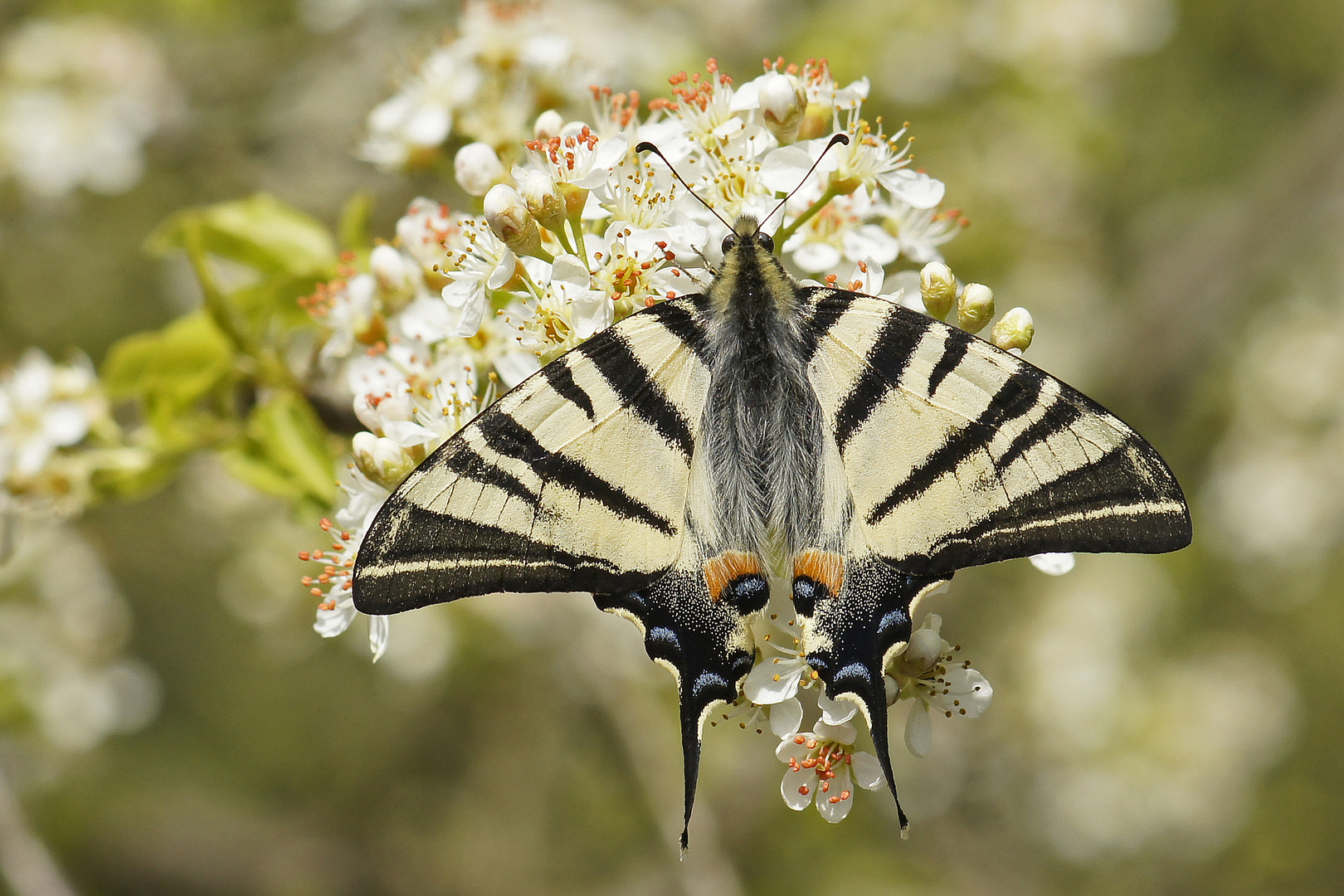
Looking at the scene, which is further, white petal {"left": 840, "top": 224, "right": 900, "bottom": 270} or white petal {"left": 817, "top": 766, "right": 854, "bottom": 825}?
white petal {"left": 840, "top": 224, "right": 900, "bottom": 270}

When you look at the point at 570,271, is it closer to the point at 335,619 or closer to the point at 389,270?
the point at 389,270

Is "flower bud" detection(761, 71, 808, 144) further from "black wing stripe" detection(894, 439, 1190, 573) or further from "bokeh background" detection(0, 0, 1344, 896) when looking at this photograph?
"bokeh background" detection(0, 0, 1344, 896)

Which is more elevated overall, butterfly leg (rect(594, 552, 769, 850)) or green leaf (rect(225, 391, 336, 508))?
green leaf (rect(225, 391, 336, 508))

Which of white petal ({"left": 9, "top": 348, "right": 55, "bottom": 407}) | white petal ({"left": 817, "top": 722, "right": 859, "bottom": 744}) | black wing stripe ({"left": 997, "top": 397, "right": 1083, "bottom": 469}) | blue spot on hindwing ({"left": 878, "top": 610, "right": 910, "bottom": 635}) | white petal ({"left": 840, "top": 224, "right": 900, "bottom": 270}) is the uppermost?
white petal ({"left": 840, "top": 224, "right": 900, "bottom": 270})

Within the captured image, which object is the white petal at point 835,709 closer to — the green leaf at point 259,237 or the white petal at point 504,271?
the white petal at point 504,271

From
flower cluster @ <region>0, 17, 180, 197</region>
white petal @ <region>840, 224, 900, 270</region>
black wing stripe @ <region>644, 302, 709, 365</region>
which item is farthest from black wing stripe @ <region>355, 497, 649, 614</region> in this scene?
flower cluster @ <region>0, 17, 180, 197</region>

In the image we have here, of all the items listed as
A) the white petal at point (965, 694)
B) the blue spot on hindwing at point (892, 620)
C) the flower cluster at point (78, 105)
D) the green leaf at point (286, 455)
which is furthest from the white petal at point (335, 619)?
the flower cluster at point (78, 105)

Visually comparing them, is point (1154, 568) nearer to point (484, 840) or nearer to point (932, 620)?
point (484, 840)

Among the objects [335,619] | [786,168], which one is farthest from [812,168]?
[335,619]
